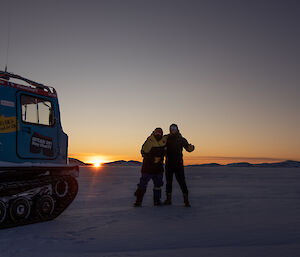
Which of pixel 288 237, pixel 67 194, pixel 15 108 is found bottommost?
pixel 288 237

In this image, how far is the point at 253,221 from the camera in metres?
6.99

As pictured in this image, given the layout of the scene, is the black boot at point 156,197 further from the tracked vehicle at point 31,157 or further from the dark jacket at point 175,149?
the tracked vehicle at point 31,157

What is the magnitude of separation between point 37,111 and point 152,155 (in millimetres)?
3448

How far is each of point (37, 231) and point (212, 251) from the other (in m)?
3.23

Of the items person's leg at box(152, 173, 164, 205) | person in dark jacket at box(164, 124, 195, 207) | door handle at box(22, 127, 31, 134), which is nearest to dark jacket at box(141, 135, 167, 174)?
person's leg at box(152, 173, 164, 205)

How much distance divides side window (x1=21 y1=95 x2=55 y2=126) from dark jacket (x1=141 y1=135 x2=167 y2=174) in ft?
9.36

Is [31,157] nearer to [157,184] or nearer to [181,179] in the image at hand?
[157,184]

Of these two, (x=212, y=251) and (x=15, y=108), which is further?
(x=15, y=108)

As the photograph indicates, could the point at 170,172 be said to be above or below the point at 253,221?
above

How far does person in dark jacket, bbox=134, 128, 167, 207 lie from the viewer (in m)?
9.20

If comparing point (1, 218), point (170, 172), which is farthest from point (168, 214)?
point (1, 218)

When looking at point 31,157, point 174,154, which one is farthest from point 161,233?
point 174,154

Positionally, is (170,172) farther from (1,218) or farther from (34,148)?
(1,218)

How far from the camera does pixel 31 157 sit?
277 inches
